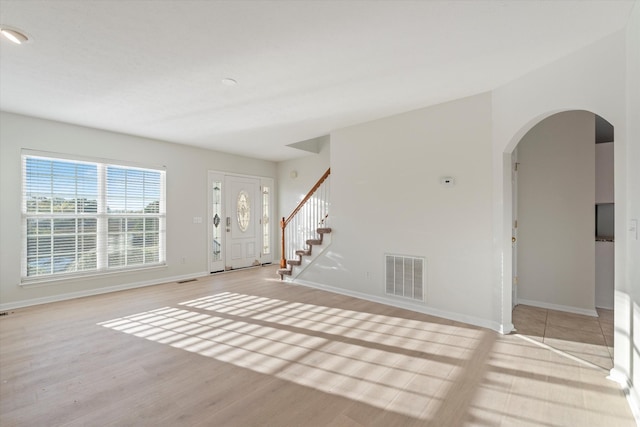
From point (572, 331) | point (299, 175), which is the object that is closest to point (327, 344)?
point (572, 331)

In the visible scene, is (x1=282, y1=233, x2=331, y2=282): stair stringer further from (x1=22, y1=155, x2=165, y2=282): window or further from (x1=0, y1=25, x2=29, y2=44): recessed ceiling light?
(x1=0, y1=25, x2=29, y2=44): recessed ceiling light

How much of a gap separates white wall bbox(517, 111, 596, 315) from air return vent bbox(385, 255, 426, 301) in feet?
5.15

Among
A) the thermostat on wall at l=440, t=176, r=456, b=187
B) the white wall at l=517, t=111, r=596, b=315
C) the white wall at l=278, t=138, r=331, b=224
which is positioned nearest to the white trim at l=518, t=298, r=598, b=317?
the white wall at l=517, t=111, r=596, b=315

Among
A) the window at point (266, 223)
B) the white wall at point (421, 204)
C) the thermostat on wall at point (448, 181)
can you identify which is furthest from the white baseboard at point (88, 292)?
the thermostat on wall at point (448, 181)

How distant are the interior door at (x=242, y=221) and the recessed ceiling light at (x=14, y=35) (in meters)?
4.46

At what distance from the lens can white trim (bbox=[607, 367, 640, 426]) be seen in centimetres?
191

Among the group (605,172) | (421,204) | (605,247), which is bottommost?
(605,247)

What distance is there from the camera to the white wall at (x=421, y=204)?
3490 mm

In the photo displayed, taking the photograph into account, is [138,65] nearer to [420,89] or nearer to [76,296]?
[420,89]

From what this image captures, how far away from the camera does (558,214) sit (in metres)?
3.96

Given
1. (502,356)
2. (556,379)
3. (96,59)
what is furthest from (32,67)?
(556,379)

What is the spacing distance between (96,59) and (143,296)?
11.7 ft

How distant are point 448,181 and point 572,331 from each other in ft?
6.96

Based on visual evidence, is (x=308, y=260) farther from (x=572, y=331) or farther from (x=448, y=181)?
(x=572, y=331)
